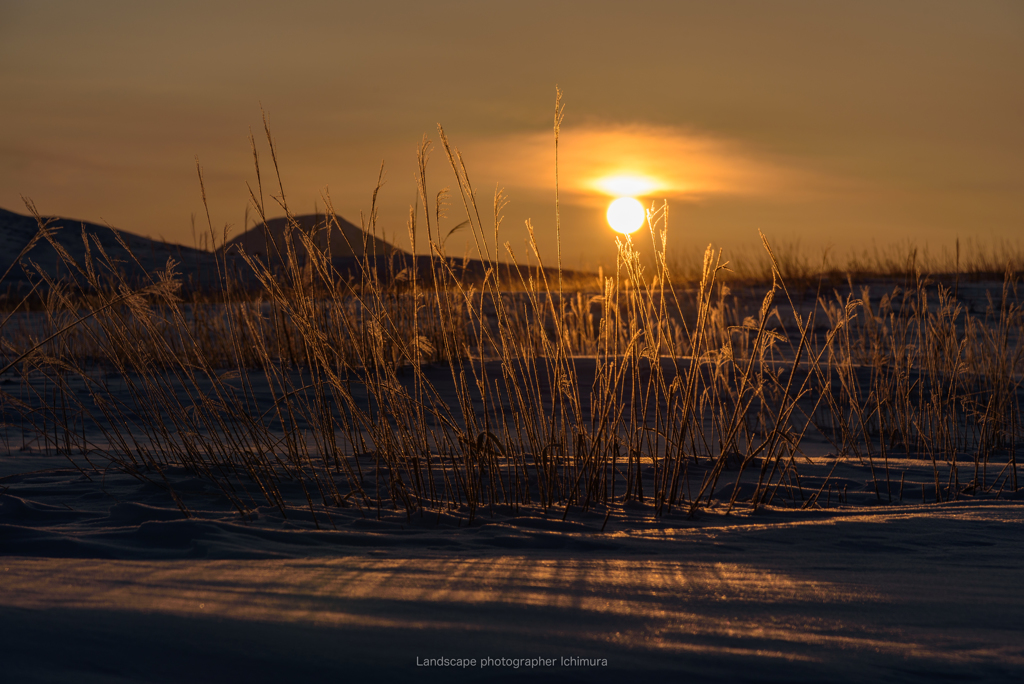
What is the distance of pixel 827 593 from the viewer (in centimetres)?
126

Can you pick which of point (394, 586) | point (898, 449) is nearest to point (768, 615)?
point (394, 586)

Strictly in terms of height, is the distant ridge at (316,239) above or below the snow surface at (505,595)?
above

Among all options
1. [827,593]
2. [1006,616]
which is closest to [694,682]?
[827,593]

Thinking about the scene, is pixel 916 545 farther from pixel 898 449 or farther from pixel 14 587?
pixel 898 449

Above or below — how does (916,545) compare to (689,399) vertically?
below

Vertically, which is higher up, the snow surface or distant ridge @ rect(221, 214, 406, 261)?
distant ridge @ rect(221, 214, 406, 261)

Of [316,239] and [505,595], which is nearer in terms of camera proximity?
[505,595]

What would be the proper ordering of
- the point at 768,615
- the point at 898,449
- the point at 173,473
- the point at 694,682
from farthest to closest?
the point at 898,449, the point at 173,473, the point at 768,615, the point at 694,682

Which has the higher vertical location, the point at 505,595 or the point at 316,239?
the point at 316,239

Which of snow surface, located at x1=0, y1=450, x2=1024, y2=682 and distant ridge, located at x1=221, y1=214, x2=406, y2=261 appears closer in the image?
snow surface, located at x1=0, y1=450, x2=1024, y2=682

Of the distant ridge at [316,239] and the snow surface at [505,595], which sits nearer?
the snow surface at [505,595]

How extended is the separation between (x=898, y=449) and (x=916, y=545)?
2.05 metres

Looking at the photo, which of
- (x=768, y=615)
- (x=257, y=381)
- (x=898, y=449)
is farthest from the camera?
(x=257, y=381)

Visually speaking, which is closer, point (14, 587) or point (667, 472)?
point (14, 587)
